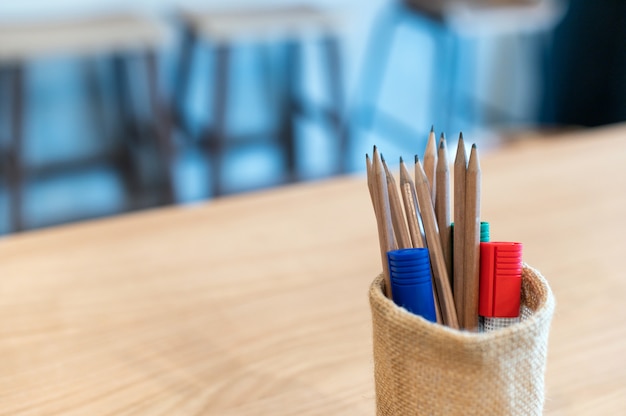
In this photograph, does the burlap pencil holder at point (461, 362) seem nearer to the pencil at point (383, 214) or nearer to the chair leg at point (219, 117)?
the pencil at point (383, 214)

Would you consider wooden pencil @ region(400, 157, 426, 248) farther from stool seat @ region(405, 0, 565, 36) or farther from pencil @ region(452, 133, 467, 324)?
stool seat @ region(405, 0, 565, 36)

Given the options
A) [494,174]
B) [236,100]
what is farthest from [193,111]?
[494,174]

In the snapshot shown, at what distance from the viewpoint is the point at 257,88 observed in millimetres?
2779

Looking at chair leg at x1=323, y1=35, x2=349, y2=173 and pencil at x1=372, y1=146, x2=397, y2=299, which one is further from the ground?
pencil at x1=372, y1=146, x2=397, y2=299

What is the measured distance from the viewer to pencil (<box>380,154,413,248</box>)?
39 cm

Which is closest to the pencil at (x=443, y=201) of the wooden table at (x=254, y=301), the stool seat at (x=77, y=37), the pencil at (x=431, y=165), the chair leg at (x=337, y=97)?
the pencil at (x=431, y=165)

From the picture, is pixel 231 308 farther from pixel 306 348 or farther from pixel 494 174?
pixel 494 174

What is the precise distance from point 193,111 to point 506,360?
8.13 ft

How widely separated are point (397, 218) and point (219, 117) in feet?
6.73

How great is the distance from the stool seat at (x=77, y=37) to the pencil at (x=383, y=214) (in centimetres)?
176

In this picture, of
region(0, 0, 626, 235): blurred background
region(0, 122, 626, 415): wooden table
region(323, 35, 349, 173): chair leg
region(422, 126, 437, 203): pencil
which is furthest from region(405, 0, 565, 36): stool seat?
region(422, 126, 437, 203): pencil

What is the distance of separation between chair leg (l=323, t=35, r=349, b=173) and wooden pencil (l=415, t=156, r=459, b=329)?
2038 millimetres

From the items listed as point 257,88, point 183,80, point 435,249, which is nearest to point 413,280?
point 435,249

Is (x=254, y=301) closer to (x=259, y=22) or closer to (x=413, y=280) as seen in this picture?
(x=413, y=280)
